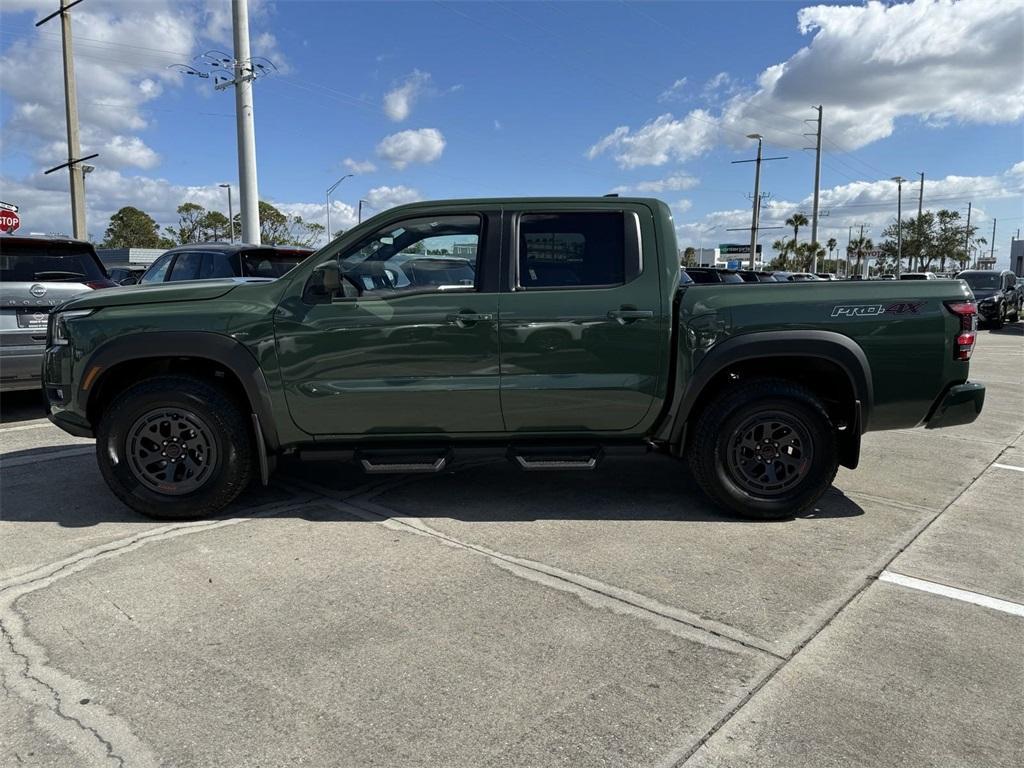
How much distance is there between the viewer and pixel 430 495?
194 inches

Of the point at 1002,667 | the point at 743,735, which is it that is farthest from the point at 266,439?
the point at 1002,667

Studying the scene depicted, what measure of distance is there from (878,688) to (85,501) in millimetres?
4760

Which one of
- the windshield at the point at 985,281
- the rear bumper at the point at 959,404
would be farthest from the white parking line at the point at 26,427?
the windshield at the point at 985,281

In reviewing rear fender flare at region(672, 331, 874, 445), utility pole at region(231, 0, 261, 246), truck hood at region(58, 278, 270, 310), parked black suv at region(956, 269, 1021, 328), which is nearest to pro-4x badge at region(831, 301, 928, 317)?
rear fender flare at region(672, 331, 874, 445)

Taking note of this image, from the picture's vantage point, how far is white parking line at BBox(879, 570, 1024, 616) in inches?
131

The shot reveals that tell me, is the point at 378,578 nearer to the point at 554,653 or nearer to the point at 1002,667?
the point at 554,653

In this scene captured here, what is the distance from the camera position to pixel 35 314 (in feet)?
22.8

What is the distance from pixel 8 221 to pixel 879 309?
19108 millimetres

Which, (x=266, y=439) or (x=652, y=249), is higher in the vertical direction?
(x=652, y=249)

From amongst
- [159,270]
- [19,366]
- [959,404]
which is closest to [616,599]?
[959,404]

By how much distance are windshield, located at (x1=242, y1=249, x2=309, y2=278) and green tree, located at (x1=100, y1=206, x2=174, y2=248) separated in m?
67.5

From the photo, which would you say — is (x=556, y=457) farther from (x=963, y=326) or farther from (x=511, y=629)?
(x=963, y=326)

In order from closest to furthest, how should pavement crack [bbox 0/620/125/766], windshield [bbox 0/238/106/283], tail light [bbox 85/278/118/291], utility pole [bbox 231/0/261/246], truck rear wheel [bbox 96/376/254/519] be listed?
1. pavement crack [bbox 0/620/125/766]
2. truck rear wheel [bbox 96/376/254/519]
3. windshield [bbox 0/238/106/283]
4. tail light [bbox 85/278/118/291]
5. utility pole [bbox 231/0/261/246]

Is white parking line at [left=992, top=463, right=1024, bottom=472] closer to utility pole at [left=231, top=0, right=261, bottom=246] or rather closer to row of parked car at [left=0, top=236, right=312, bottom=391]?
row of parked car at [left=0, top=236, right=312, bottom=391]
